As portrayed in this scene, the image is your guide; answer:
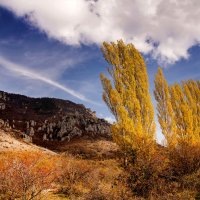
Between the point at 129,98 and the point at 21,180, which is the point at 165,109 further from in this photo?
the point at 21,180

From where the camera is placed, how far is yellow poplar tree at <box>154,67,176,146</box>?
77.8 ft

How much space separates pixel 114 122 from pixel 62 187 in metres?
6.27

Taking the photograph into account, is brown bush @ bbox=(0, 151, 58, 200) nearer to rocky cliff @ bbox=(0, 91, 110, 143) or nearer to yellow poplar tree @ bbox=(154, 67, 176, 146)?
yellow poplar tree @ bbox=(154, 67, 176, 146)

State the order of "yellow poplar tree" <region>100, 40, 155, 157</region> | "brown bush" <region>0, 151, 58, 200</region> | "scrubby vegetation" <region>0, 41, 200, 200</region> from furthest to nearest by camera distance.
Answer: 1. "yellow poplar tree" <region>100, 40, 155, 157</region>
2. "scrubby vegetation" <region>0, 41, 200, 200</region>
3. "brown bush" <region>0, 151, 58, 200</region>

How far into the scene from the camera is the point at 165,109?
82.3ft

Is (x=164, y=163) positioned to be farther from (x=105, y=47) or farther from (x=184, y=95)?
(x=184, y=95)

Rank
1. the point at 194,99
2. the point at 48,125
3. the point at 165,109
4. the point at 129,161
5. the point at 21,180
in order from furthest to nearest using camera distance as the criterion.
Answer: the point at 48,125 < the point at 194,99 < the point at 165,109 < the point at 129,161 < the point at 21,180

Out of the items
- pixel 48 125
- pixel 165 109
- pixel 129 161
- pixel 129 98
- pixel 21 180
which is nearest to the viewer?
pixel 21 180

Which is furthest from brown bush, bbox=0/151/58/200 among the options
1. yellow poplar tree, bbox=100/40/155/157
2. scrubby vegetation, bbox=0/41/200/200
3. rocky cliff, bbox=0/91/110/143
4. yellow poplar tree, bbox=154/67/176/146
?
rocky cliff, bbox=0/91/110/143

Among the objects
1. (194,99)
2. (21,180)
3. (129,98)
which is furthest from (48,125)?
(21,180)

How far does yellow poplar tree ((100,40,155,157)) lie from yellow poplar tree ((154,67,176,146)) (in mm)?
4941

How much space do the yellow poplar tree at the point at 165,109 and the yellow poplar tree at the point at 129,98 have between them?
4941 millimetres

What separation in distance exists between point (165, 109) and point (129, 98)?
707 cm

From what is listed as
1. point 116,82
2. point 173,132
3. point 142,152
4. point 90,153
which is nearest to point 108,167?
point 142,152
